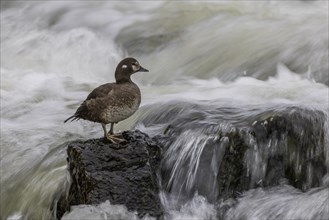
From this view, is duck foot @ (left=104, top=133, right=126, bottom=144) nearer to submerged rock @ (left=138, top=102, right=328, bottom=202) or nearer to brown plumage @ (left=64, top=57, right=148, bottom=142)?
brown plumage @ (left=64, top=57, right=148, bottom=142)

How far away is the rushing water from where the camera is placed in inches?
211

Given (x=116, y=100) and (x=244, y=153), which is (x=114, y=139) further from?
(x=244, y=153)

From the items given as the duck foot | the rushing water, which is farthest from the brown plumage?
the rushing water

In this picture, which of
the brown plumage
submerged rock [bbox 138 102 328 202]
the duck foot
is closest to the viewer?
the brown plumage

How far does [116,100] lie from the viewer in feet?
16.0

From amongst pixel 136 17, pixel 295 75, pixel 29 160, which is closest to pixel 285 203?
pixel 29 160

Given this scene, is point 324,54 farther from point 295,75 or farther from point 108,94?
point 108,94

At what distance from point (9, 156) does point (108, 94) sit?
1.74 m

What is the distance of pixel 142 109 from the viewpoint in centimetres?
656

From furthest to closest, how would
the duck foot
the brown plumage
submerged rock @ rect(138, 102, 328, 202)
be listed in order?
submerged rock @ rect(138, 102, 328, 202) → the duck foot → the brown plumage

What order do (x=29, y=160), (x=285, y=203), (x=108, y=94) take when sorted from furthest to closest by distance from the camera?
(x=29, y=160) → (x=285, y=203) → (x=108, y=94)

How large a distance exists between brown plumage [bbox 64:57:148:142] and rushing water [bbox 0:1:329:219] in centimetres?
55

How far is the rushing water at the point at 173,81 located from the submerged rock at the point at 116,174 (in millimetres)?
85

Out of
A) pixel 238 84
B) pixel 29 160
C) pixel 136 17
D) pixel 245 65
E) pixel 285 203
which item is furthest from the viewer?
pixel 136 17
